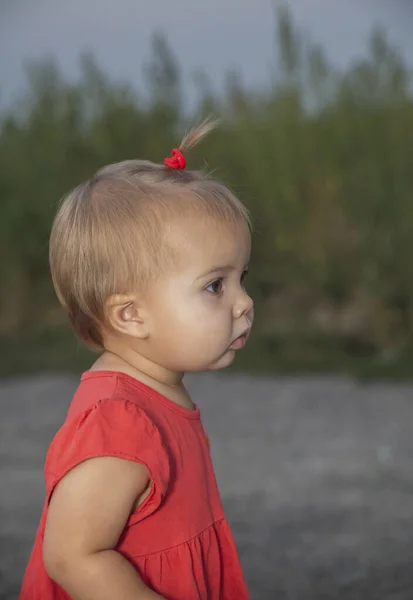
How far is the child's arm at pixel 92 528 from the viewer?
170 centimetres

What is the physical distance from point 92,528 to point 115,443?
0.14m

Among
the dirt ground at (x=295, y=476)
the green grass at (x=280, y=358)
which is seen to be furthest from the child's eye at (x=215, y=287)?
the green grass at (x=280, y=358)

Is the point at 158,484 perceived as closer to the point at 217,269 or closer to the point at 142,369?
the point at 142,369

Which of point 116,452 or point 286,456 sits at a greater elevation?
point 116,452

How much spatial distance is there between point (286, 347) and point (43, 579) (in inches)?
224

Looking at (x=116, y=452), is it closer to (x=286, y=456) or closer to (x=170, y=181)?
Answer: (x=170, y=181)

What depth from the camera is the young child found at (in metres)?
1.75

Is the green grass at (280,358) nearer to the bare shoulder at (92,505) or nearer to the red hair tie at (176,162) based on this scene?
the red hair tie at (176,162)

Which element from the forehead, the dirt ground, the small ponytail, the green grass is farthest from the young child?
the green grass

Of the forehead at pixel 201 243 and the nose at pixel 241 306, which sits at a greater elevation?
the forehead at pixel 201 243

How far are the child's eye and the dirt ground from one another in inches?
60.8

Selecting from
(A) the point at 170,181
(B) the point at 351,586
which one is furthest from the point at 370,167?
(A) the point at 170,181

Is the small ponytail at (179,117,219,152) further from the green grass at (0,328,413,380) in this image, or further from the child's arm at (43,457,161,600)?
the green grass at (0,328,413,380)

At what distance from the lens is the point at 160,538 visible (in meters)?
1.86
